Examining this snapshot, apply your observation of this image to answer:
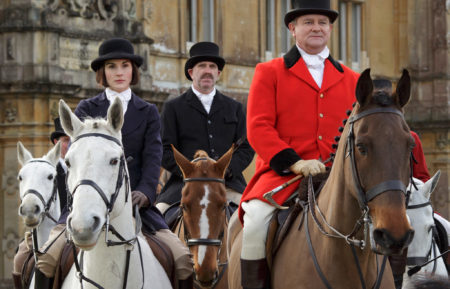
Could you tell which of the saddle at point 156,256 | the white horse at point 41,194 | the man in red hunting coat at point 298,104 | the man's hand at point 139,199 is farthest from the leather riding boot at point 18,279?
the man in red hunting coat at point 298,104

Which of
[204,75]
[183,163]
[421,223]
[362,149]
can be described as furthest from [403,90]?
[204,75]

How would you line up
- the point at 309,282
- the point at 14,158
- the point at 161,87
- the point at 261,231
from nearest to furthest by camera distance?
1. the point at 309,282
2. the point at 261,231
3. the point at 14,158
4. the point at 161,87

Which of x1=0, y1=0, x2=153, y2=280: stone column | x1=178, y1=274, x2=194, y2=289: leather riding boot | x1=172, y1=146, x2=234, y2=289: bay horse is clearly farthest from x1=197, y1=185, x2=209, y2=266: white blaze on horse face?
x1=0, y1=0, x2=153, y2=280: stone column

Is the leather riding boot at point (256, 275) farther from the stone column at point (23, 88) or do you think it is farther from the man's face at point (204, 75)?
the stone column at point (23, 88)

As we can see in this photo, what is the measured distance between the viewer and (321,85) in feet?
19.9

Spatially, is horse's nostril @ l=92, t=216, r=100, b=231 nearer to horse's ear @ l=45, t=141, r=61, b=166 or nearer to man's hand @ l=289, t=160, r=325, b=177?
man's hand @ l=289, t=160, r=325, b=177

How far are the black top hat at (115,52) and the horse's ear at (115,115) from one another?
121 centimetres

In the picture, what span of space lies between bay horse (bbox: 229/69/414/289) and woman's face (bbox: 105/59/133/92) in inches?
65.5

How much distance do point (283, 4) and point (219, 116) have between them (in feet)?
53.1

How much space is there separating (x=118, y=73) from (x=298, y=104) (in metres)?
1.32

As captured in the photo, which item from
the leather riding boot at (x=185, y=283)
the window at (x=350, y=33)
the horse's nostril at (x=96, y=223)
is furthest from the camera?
the window at (x=350, y=33)

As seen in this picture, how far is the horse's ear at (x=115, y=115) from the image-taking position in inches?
214

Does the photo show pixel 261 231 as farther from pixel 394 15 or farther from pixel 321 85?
pixel 394 15

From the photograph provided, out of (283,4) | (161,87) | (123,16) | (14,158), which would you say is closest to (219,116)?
(14,158)
